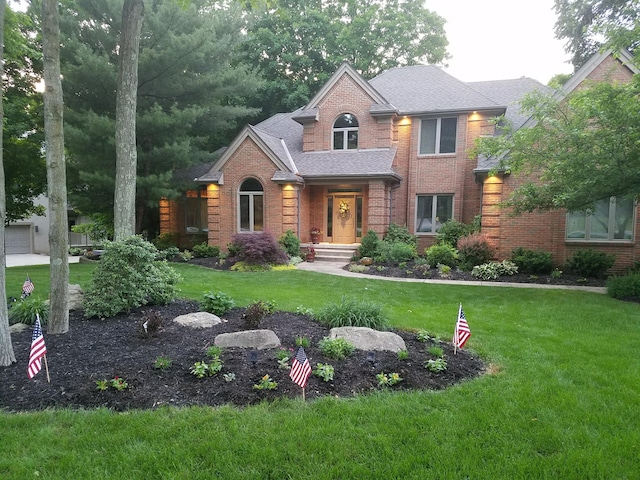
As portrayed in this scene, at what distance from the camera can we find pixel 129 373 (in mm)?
4273

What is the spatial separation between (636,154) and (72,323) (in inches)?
412

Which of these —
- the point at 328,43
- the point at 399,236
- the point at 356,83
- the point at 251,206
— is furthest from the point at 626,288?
the point at 328,43

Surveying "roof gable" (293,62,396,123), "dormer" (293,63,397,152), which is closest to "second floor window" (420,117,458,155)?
"dormer" (293,63,397,152)

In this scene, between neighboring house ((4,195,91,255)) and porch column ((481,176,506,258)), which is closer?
porch column ((481,176,506,258))

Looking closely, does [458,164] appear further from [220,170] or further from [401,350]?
[401,350]

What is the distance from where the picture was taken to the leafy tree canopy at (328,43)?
24625mm

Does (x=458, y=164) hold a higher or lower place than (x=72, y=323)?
higher

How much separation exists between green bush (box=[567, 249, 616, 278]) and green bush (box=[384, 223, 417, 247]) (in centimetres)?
559

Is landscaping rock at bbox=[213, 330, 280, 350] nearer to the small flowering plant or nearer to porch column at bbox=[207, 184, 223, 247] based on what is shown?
the small flowering plant

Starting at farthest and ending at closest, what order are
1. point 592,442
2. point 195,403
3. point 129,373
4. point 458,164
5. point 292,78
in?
point 292,78 < point 458,164 < point 129,373 < point 195,403 < point 592,442

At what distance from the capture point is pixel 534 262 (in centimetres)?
1241

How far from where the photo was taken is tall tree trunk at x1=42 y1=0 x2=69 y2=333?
541 cm

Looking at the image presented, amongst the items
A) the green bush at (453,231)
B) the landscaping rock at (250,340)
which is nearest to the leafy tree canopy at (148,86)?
the green bush at (453,231)

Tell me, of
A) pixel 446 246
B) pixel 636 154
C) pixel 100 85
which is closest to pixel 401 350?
pixel 636 154
